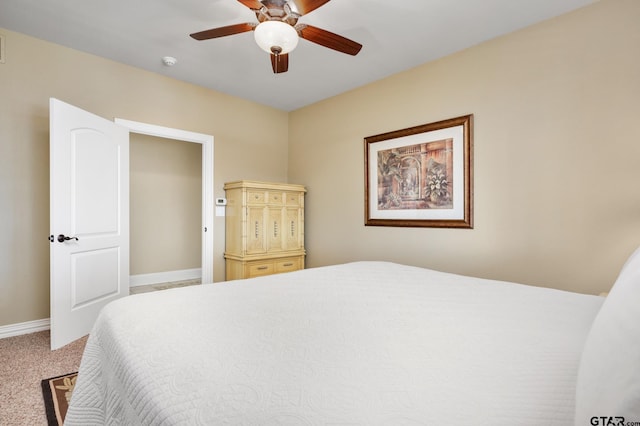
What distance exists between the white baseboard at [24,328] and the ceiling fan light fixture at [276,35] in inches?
123

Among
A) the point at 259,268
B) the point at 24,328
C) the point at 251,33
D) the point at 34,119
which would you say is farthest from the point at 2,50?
the point at 259,268

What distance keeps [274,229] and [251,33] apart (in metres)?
2.16

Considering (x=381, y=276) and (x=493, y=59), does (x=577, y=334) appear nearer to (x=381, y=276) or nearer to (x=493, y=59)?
(x=381, y=276)

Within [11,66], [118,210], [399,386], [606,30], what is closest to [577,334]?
[399,386]

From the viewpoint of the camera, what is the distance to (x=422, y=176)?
126 inches

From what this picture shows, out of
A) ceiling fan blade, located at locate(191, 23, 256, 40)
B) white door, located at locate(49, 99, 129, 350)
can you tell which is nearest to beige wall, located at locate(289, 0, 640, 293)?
ceiling fan blade, located at locate(191, 23, 256, 40)

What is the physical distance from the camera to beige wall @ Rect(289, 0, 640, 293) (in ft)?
7.09

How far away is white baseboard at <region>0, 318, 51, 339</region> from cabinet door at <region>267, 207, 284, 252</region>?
224cm

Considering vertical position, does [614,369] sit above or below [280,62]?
below

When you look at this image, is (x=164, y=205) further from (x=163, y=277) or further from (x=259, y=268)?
(x=259, y=268)

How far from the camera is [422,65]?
10.6ft

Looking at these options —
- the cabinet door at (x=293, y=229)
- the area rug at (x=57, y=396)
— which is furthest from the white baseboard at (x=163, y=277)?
the area rug at (x=57, y=396)

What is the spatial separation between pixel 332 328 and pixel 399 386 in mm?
412

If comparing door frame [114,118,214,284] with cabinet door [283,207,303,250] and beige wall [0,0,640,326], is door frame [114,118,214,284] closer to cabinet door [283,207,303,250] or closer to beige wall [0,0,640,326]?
beige wall [0,0,640,326]
